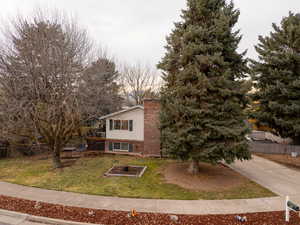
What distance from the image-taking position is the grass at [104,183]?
28.3 feet

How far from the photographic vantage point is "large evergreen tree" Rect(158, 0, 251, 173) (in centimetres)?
956

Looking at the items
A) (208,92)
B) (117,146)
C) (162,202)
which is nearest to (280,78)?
(208,92)

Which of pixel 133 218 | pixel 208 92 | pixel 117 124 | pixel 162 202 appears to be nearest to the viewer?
pixel 133 218

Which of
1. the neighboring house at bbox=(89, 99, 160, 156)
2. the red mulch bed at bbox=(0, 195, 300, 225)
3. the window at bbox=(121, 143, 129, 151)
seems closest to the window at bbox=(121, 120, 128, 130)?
the neighboring house at bbox=(89, 99, 160, 156)

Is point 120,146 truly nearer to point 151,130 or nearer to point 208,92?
point 151,130

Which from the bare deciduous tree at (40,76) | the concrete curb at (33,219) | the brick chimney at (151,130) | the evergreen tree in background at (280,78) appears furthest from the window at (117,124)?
the evergreen tree in background at (280,78)

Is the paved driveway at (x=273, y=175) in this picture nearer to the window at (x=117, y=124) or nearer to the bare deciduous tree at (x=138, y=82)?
the window at (x=117, y=124)

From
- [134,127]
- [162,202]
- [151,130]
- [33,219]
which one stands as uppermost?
[134,127]

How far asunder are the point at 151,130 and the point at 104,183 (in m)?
7.91

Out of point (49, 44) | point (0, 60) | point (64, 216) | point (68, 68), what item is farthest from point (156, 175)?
point (0, 60)

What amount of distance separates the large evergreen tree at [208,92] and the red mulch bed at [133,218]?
323 centimetres

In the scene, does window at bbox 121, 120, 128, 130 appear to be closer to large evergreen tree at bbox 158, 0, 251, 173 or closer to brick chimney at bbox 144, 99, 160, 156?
brick chimney at bbox 144, 99, 160, 156

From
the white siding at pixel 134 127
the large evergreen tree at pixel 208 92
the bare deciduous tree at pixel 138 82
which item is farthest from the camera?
the bare deciduous tree at pixel 138 82

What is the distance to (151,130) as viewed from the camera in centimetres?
1697
